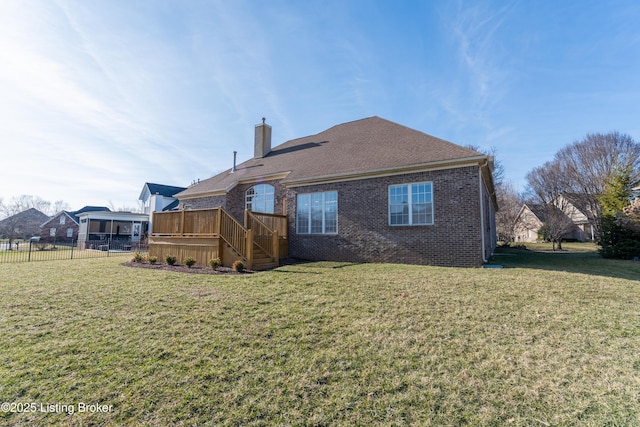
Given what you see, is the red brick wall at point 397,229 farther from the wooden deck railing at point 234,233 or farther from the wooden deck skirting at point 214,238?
the wooden deck railing at point 234,233

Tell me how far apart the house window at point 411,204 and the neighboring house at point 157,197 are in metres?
26.7

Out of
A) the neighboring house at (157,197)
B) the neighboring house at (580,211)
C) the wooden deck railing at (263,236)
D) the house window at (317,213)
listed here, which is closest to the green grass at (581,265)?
the house window at (317,213)

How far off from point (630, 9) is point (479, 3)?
12.1 ft

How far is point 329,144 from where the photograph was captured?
15.5 m

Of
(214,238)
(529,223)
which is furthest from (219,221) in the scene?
(529,223)

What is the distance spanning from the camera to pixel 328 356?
3.43 meters

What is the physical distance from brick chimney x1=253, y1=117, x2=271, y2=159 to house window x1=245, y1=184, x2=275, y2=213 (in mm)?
3571

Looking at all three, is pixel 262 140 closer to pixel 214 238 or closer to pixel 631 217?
pixel 214 238

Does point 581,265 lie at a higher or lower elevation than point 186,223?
lower

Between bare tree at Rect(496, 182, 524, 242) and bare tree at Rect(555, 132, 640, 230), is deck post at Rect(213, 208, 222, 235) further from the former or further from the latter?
bare tree at Rect(496, 182, 524, 242)

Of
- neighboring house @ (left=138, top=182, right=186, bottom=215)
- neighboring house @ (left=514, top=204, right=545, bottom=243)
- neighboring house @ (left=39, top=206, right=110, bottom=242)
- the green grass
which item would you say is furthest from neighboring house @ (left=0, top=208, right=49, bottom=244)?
neighboring house @ (left=514, top=204, right=545, bottom=243)

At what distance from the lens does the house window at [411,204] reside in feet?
33.4

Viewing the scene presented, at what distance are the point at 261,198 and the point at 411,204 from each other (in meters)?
8.14

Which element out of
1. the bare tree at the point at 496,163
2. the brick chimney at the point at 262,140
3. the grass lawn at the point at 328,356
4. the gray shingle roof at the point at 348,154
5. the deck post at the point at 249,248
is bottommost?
the grass lawn at the point at 328,356
